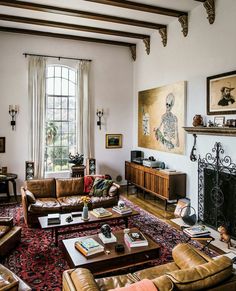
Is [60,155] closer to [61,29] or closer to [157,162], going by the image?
[157,162]

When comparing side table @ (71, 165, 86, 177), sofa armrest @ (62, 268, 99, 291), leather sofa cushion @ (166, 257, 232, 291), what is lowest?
sofa armrest @ (62, 268, 99, 291)

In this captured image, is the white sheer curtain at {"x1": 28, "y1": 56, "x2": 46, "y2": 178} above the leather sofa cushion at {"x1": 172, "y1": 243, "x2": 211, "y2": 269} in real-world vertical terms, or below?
above

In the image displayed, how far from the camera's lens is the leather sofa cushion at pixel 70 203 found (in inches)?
204

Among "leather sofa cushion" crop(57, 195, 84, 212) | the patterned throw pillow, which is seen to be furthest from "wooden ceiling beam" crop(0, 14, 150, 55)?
"leather sofa cushion" crop(57, 195, 84, 212)

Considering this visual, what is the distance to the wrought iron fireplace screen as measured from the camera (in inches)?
188

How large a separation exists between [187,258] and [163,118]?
4.57 m

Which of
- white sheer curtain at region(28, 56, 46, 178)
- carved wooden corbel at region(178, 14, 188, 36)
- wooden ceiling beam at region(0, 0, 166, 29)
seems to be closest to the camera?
wooden ceiling beam at region(0, 0, 166, 29)

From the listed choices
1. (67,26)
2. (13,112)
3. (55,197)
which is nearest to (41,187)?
(55,197)

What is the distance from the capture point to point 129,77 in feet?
27.7

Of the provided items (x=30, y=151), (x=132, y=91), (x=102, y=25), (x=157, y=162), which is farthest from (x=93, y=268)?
(x=132, y=91)

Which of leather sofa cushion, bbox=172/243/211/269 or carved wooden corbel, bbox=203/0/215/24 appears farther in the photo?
A: carved wooden corbel, bbox=203/0/215/24

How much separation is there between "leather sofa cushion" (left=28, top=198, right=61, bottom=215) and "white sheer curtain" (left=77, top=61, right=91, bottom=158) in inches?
106

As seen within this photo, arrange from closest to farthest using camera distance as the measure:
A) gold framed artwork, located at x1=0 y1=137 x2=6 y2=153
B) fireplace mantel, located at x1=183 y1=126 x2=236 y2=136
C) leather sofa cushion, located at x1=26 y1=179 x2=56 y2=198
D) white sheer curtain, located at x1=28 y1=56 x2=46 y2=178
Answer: fireplace mantel, located at x1=183 y1=126 x2=236 y2=136
leather sofa cushion, located at x1=26 y1=179 x2=56 y2=198
gold framed artwork, located at x1=0 y1=137 x2=6 y2=153
white sheer curtain, located at x1=28 y1=56 x2=46 y2=178

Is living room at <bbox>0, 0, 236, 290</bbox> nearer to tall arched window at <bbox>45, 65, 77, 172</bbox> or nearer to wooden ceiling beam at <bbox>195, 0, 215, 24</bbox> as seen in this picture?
wooden ceiling beam at <bbox>195, 0, 215, 24</bbox>
